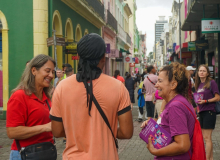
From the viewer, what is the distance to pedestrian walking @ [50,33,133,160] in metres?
2.60

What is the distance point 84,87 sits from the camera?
2.63 m

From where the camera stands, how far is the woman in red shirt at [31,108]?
3262 mm

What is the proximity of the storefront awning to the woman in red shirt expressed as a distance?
1390 cm

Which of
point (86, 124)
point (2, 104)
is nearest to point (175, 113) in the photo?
point (86, 124)

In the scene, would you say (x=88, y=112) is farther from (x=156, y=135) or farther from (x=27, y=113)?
(x=27, y=113)

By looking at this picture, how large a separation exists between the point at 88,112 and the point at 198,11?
59.8 feet

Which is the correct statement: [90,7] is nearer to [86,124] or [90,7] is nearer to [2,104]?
[2,104]

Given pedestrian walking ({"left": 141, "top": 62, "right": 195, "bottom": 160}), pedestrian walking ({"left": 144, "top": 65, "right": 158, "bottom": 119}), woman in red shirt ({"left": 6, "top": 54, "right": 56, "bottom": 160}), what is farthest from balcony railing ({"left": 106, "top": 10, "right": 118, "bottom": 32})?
pedestrian walking ({"left": 141, "top": 62, "right": 195, "bottom": 160})

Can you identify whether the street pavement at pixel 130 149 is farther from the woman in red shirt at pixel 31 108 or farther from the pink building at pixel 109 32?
the pink building at pixel 109 32

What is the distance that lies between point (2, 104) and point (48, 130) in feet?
37.2

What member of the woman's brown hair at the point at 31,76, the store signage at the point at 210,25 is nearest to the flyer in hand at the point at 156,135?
the woman's brown hair at the point at 31,76

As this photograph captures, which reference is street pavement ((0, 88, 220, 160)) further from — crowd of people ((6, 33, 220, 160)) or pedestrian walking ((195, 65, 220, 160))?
crowd of people ((6, 33, 220, 160))

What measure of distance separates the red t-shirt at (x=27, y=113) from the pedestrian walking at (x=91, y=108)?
66 cm

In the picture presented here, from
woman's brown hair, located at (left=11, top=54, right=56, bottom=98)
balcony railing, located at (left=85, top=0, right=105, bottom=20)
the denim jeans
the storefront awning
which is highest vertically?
balcony railing, located at (left=85, top=0, right=105, bottom=20)
